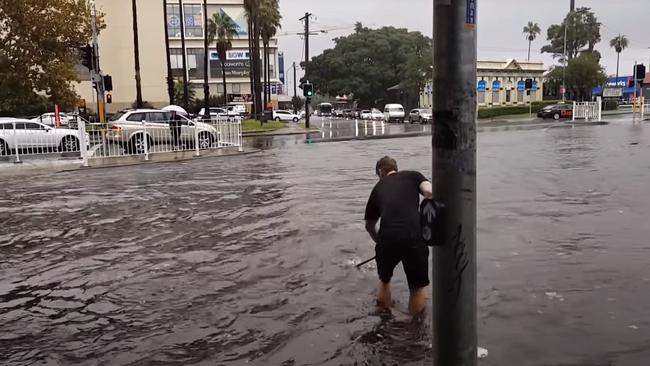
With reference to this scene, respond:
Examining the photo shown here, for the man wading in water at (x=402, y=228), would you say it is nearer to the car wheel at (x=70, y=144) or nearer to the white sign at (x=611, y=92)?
the car wheel at (x=70, y=144)

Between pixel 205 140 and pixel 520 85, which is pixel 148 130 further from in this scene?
pixel 520 85

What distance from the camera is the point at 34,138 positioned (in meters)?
20.6

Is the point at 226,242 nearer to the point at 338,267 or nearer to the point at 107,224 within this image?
the point at 338,267

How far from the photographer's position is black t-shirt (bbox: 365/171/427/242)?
496cm

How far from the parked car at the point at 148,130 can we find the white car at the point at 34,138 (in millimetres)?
1494

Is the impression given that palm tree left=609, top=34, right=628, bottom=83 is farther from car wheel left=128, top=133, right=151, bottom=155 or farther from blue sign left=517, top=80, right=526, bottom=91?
car wheel left=128, top=133, right=151, bottom=155

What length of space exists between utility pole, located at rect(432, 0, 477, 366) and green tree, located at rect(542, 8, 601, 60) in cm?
8733

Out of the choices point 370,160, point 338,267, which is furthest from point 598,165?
point 338,267

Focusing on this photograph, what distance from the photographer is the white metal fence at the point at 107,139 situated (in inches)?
796

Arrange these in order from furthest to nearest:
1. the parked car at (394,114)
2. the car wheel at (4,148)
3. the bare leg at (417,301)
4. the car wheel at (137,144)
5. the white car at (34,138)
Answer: the parked car at (394,114) → the car wheel at (137,144) → the car wheel at (4,148) → the white car at (34,138) → the bare leg at (417,301)

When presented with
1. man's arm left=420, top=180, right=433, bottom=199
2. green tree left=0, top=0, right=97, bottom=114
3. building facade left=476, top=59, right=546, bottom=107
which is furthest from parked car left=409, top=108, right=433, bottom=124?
man's arm left=420, top=180, right=433, bottom=199

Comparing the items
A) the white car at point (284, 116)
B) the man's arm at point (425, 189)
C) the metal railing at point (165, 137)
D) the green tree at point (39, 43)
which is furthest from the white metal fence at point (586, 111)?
the man's arm at point (425, 189)

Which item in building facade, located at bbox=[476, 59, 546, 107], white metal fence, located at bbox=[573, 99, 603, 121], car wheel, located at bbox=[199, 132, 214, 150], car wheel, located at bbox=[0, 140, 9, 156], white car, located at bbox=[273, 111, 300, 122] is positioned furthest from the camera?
building facade, located at bbox=[476, 59, 546, 107]

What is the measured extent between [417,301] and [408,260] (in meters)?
0.47
